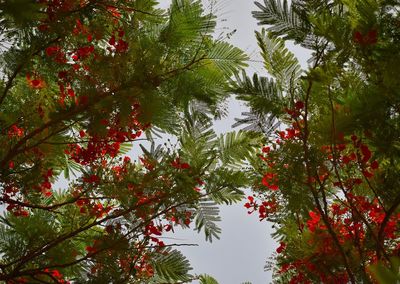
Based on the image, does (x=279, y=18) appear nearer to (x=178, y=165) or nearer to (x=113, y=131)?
(x=178, y=165)

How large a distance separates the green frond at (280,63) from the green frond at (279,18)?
0.09 m

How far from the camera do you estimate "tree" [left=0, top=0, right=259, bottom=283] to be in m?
3.19

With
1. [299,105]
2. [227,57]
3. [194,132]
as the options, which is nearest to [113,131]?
[194,132]

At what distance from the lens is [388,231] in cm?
328

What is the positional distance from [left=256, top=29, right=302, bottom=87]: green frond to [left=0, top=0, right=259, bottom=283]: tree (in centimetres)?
51

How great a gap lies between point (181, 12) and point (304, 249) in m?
2.32

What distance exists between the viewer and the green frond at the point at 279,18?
2.98 metres

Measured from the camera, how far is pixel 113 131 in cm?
388

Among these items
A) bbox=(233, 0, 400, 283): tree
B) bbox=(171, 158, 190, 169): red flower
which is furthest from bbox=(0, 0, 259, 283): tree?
bbox=(233, 0, 400, 283): tree

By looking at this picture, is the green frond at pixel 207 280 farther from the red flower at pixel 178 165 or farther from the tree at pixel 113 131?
the red flower at pixel 178 165

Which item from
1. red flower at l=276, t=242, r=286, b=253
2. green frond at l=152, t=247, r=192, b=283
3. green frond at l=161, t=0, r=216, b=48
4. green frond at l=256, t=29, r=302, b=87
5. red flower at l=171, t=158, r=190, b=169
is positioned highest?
green frond at l=161, t=0, r=216, b=48

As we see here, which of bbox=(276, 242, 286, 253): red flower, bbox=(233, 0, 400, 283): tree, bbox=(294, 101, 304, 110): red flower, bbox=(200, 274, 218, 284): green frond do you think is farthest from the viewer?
bbox=(200, 274, 218, 284): green frond

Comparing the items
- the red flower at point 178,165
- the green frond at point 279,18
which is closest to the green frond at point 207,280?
the red flower at point 178,165

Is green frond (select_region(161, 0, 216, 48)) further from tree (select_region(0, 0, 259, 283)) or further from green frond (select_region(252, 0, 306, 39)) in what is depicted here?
green frond (select_region(252, 0, 306, 39))
